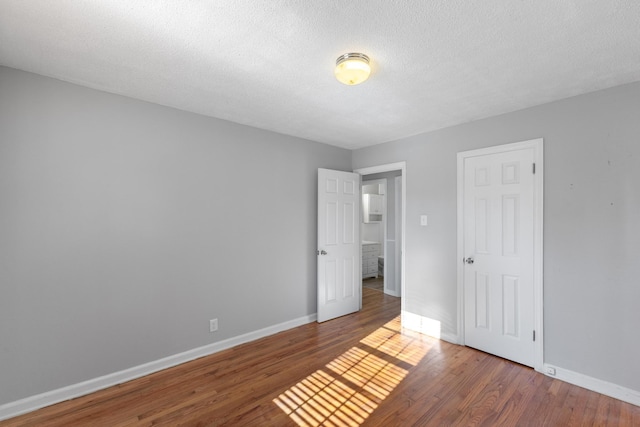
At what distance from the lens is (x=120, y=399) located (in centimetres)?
225

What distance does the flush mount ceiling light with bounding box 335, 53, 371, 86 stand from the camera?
1.86 metres

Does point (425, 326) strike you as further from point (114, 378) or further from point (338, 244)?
point (114, 378)

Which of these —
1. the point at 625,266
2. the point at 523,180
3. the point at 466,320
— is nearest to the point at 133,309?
the point at 466,320

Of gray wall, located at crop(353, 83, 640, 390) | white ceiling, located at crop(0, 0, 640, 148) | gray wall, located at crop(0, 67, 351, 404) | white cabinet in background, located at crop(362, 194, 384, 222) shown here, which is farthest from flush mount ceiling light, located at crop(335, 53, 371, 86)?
white cabinet in background, located at crop(362, 194, 384, 222)

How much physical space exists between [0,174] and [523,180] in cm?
436

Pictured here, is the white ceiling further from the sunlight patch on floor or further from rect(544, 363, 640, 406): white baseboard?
the sunlight patch on floor

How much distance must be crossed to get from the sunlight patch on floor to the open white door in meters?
0.86

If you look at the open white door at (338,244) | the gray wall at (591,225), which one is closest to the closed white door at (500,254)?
the gray wall at (591,225)

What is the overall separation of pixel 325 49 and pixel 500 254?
8.53 ft

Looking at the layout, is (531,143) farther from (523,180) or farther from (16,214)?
(16,214)

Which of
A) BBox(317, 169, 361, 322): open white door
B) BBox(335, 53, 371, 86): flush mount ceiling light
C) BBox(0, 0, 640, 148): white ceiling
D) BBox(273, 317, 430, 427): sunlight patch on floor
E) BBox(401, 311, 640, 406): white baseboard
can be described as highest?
BBox(0, 0, 640, 148): white ceiling

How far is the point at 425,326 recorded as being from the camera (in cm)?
353

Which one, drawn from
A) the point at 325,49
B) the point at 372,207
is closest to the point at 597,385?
the point at 325,49

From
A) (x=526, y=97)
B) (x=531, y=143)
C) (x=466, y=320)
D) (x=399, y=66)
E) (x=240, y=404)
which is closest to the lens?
(x=399, y=66)
